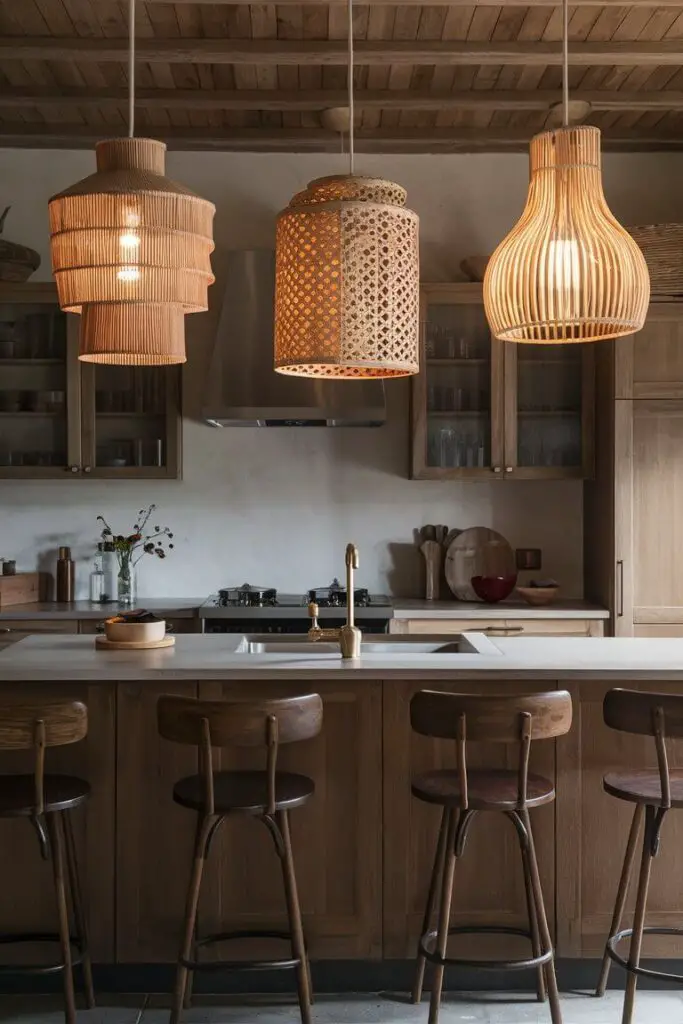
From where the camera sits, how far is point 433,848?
3.34 metres

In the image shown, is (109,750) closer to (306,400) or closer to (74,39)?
(306,400)

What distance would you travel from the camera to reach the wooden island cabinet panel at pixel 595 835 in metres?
3.33

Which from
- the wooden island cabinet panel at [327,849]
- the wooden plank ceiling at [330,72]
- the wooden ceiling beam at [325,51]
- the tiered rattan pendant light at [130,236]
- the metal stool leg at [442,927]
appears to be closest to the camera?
the tiered rattan pendant light at [130,236]

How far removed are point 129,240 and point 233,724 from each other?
4.04 feet

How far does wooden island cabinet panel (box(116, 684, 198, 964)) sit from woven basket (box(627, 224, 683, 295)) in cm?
308

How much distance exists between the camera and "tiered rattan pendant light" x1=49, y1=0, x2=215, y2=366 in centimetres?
268

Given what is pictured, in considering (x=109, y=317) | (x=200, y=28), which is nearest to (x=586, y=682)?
(x=109, y=317)

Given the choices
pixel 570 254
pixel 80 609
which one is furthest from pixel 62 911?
pixel 80 609

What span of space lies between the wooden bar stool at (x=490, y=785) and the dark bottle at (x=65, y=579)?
9.69 ft

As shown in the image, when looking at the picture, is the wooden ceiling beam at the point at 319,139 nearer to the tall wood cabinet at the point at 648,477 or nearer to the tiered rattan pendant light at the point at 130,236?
the tall wood cabinet at the point at 648,477

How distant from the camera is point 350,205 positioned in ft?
9.18

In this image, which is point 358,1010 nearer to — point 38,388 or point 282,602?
point 282,602

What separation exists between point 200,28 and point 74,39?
51cm

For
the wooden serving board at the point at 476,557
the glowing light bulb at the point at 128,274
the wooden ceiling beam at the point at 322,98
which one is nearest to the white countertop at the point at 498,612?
the wooden serving board at the point at 476,557
